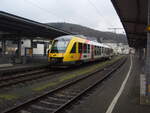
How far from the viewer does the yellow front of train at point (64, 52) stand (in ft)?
55.0

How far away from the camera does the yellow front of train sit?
16.8 metres

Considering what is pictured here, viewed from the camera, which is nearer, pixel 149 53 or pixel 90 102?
pixel 149 53

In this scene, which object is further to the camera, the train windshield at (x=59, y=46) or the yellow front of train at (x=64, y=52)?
the train windshield at (x=59, y=46)

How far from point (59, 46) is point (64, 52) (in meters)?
0.94

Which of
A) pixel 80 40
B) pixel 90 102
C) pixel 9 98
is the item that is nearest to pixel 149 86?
pixel 90 102

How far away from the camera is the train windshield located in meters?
17.1

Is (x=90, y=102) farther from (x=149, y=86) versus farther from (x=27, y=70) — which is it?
(x=27, y=70)

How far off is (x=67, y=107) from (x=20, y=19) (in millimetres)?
13347

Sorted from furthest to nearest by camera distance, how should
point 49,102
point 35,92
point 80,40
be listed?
point 80,40 → point 35,92 → point 49,102

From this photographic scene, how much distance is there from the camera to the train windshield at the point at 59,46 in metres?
17.1

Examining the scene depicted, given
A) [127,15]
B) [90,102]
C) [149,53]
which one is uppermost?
[127,15]

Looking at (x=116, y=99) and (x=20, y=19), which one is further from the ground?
(x=20, y=19)

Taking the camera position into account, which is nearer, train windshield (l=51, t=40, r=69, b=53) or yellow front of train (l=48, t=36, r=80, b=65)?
yellow front of train (l=48, t=36, r=80, b=65)

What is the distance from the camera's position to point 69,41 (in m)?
17.3
